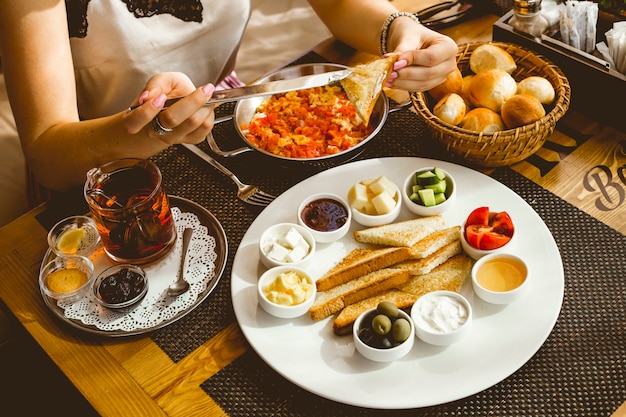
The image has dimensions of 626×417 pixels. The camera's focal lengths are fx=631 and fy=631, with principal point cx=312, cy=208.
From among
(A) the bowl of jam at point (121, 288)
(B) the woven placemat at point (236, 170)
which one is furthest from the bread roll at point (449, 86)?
(A) the bowl of jam at point (121, 288)

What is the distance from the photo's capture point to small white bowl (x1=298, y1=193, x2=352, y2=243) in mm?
1626

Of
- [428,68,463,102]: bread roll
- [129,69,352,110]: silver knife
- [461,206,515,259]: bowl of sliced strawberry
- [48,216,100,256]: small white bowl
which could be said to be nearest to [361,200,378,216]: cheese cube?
[461,206,515,259]: bowl of sliced strawberry

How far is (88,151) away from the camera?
68.9 inches

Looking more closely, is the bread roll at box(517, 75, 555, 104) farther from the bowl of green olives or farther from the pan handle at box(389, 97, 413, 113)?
the bowl of green olives

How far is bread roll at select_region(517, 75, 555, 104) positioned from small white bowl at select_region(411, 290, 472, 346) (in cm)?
71

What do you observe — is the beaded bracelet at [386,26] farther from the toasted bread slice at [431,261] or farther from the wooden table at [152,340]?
the toasted bread slice at [431,261]

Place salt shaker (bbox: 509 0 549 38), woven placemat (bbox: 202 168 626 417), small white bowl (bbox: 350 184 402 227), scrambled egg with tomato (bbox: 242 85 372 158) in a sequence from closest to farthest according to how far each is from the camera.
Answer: woven placemat (bbox: 202 168 626 417) < small white bowl (bbox: 350 184 402 227) < scrambled egg with tomato (bbox: 242 85 372 158) < salt shaker (bbox: 509 0 549 38)

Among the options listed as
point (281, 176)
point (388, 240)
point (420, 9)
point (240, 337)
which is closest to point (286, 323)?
point (240, 337)

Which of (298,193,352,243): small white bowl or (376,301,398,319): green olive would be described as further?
(298,193,352,243): small white bowl

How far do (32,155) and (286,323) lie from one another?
3.08 ft

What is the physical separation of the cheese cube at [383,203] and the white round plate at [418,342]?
7 cm

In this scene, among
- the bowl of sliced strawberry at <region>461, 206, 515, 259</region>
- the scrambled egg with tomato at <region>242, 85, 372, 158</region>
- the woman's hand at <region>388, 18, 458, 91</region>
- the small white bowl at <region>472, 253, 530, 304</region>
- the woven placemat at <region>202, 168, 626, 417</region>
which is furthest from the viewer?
the scrambled egg with tomato at <region>242, 85, 372, 158</region>

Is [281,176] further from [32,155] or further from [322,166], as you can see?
[32,155]

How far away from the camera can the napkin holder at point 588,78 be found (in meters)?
1.85
